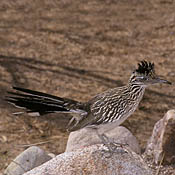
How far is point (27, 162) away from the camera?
657cm

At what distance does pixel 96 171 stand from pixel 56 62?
5500 millimetres

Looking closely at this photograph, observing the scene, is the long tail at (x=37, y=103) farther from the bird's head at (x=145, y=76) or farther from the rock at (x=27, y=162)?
the rock at (x=27, y=162)

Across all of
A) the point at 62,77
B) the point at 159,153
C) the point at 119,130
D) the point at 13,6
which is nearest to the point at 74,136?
the point at 119,130

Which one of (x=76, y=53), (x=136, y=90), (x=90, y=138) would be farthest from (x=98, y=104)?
(x=76, y=53)

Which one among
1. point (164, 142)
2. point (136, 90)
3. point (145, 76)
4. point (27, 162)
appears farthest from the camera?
point (164, 142)

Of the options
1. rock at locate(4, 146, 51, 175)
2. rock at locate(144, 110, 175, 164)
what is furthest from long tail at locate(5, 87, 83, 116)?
rock at locate(144, 110, 175, 164)

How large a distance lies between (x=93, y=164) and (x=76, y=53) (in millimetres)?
5795

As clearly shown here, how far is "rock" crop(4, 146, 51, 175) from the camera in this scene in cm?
654

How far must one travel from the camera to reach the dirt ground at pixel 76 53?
26.9 feet

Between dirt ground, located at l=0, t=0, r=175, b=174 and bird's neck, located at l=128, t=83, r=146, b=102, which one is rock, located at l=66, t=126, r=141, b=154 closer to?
dirt ground, located at l=0, t=0, r=175, b=174

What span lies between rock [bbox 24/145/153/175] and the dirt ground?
233cm

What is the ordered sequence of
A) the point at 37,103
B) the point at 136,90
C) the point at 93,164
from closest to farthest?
the point at 93,164
the point at 37,103
the point at 136,90

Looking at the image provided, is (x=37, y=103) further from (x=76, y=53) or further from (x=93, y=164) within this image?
(x=76, y=53)

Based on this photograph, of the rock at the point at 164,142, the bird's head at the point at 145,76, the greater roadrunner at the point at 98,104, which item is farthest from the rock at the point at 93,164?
the rock at the point at 164,142
